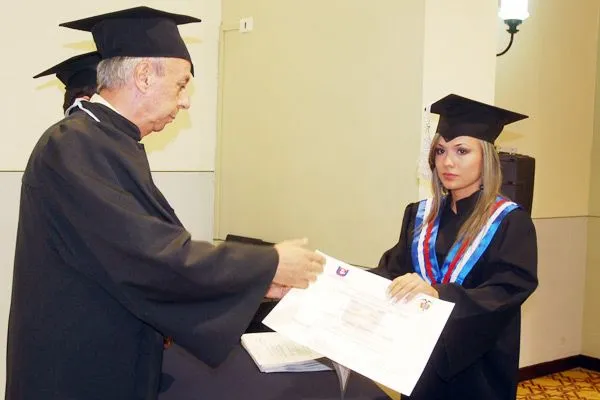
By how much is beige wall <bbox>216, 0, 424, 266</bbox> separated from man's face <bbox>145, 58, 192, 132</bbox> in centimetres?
143

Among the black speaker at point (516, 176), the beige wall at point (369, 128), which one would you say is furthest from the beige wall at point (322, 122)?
the black speaker at point (516, 176)

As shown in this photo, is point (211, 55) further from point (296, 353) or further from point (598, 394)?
point (598, 394)

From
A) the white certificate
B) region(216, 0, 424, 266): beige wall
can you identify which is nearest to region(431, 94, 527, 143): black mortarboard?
region(216, 0, 424, 266): beige wall

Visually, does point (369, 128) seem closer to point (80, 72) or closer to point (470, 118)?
point (470, 118)

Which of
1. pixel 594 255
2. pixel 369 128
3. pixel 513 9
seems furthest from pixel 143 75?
pixel 594 255

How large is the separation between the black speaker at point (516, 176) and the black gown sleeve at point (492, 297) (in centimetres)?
121

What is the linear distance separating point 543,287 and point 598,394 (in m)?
0.84

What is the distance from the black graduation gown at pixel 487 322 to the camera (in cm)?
194

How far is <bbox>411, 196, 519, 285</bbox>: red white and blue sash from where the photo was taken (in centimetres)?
211

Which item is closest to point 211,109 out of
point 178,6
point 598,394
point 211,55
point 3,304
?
point 211,55

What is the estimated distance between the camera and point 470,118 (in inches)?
→ 89.4

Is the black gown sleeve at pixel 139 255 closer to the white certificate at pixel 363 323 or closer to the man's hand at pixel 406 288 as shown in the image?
the white certificate at pixel 363 323

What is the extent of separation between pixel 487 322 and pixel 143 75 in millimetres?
1282

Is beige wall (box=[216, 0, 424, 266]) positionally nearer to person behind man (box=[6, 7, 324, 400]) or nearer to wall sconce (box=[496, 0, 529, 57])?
wall sconce (box=[496, 0, 529, 57])
